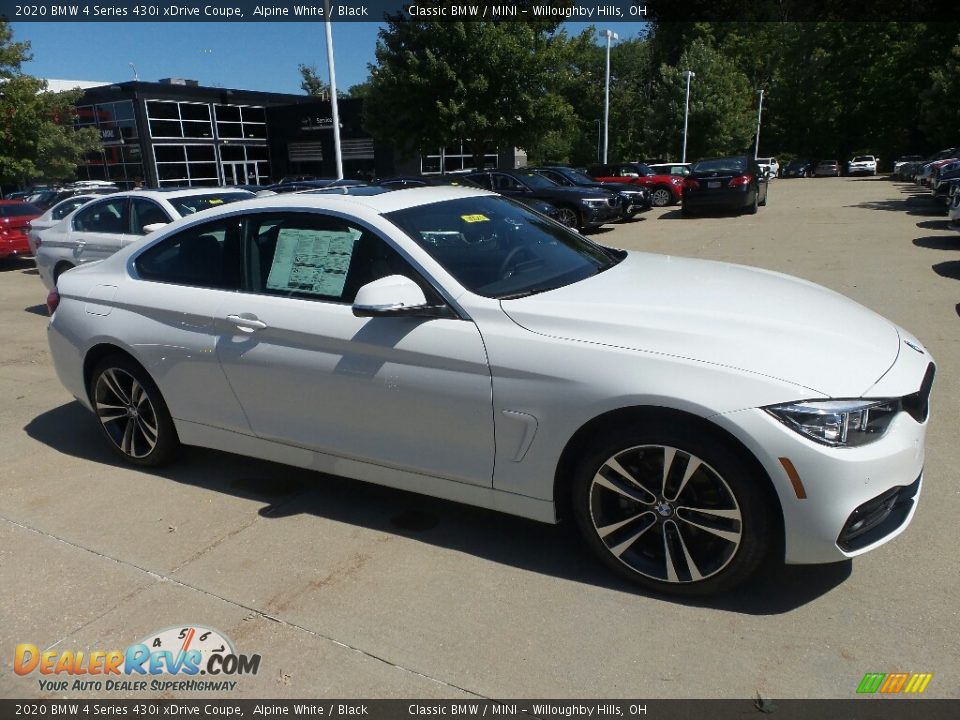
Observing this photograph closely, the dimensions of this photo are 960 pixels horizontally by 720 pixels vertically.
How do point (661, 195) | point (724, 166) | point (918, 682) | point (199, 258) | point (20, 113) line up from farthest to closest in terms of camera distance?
point (661, 195) < point (20, 113) < point (724, 166) < point (199, 258) < point (918, 682)

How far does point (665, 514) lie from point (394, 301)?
4.63 ft

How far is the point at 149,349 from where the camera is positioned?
13.3ft

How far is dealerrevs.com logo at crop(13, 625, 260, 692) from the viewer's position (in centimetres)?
267

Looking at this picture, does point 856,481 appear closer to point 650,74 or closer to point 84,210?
point 84,210

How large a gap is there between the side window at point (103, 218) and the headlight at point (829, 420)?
8604mm

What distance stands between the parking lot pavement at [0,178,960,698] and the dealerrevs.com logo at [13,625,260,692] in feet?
0.16

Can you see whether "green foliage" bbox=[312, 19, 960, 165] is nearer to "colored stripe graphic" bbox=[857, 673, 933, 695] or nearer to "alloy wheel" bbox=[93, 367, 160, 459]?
"alloy wheel" bbox=[93, 367, 160, 459]

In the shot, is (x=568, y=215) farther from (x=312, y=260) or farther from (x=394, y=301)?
(x=394, y=301)

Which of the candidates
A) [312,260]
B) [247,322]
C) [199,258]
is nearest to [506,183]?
[199,258]

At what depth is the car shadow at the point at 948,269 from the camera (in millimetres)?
9529

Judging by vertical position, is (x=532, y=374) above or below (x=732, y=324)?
below

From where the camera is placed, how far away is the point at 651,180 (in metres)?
24.6

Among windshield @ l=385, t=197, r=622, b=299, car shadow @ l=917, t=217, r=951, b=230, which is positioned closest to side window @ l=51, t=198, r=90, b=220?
windshield @ l=385, t=197, r=622, b=299

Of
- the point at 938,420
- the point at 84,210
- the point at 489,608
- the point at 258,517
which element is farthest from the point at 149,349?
the point at 84,210
